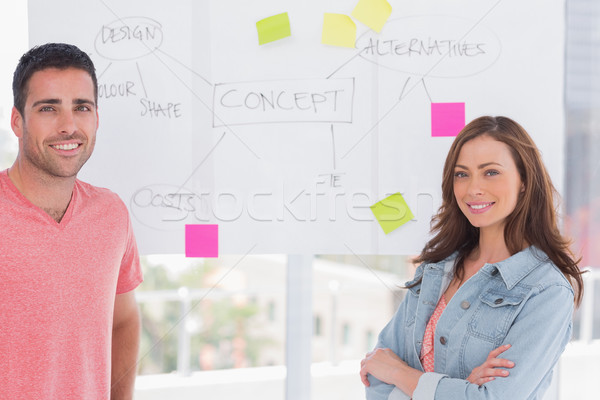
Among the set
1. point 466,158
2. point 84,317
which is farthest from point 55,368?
point 466,158

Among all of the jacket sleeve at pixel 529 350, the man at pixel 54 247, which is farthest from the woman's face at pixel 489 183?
the man at pixel 54 247

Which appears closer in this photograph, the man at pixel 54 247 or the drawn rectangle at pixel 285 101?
the man at pixel 54 247

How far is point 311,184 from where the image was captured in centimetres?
140

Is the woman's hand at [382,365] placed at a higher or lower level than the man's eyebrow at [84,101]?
lower

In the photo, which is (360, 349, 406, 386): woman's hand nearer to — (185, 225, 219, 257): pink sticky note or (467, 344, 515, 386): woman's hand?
(467, 344, 515, 386): woman's hand

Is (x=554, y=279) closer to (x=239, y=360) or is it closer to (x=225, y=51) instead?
(x=225, y=51)

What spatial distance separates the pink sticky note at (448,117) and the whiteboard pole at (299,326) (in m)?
0.46

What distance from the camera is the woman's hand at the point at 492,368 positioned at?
3.22 ft

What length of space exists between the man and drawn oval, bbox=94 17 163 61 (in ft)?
0.70

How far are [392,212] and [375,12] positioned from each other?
1.58 ft

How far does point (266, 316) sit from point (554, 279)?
1.17 metres

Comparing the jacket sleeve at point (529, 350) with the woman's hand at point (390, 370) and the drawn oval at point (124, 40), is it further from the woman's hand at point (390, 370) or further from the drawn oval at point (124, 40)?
the drawn oval at point (124, 40)

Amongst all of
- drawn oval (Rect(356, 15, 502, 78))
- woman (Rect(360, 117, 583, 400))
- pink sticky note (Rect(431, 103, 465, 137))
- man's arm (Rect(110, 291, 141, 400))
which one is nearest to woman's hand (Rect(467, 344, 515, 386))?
woman (Rect(360, 117, 583, 400))

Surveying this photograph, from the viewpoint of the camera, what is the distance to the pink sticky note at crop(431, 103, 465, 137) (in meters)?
1.38
